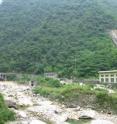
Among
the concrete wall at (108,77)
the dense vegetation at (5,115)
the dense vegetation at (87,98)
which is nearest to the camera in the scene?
the dense vegetation at (5,115)

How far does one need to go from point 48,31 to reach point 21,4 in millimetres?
31182

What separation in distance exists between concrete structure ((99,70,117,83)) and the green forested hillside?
742 centimetres

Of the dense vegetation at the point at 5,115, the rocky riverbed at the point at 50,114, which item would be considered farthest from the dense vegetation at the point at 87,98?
the dense vegetation at the point at 5,115

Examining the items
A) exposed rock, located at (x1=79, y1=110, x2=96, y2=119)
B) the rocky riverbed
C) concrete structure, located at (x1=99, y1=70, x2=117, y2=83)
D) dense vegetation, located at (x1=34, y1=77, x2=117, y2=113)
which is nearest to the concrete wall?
concrete structure, located at (x1=99, y1=70, x2=117, y2=83)

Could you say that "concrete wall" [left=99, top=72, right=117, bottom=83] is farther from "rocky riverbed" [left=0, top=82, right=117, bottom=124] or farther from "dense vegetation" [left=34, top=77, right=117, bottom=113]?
"rocky riverbed" [left=0, top=82, right=117, bottom=124]

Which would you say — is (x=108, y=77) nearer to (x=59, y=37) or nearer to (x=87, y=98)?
(x=87, y=98)

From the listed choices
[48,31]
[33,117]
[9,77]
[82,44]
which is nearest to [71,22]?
[48,31]

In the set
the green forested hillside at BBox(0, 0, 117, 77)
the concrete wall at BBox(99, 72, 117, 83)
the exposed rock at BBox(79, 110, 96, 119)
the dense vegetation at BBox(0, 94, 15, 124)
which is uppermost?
the green forested hillside at BBox(0, 0, 117, 77)

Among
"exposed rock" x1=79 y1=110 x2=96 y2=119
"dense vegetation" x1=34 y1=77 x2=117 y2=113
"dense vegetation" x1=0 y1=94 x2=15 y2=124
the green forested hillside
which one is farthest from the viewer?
the green forested hillside

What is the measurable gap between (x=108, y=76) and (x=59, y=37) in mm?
31596

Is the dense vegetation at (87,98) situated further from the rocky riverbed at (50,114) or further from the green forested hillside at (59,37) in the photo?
the green forested hillside at (59,37)

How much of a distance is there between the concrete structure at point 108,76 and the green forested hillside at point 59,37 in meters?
7.42

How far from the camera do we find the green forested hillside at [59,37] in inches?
3049

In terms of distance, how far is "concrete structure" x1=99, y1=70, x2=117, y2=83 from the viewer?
6130 cm
